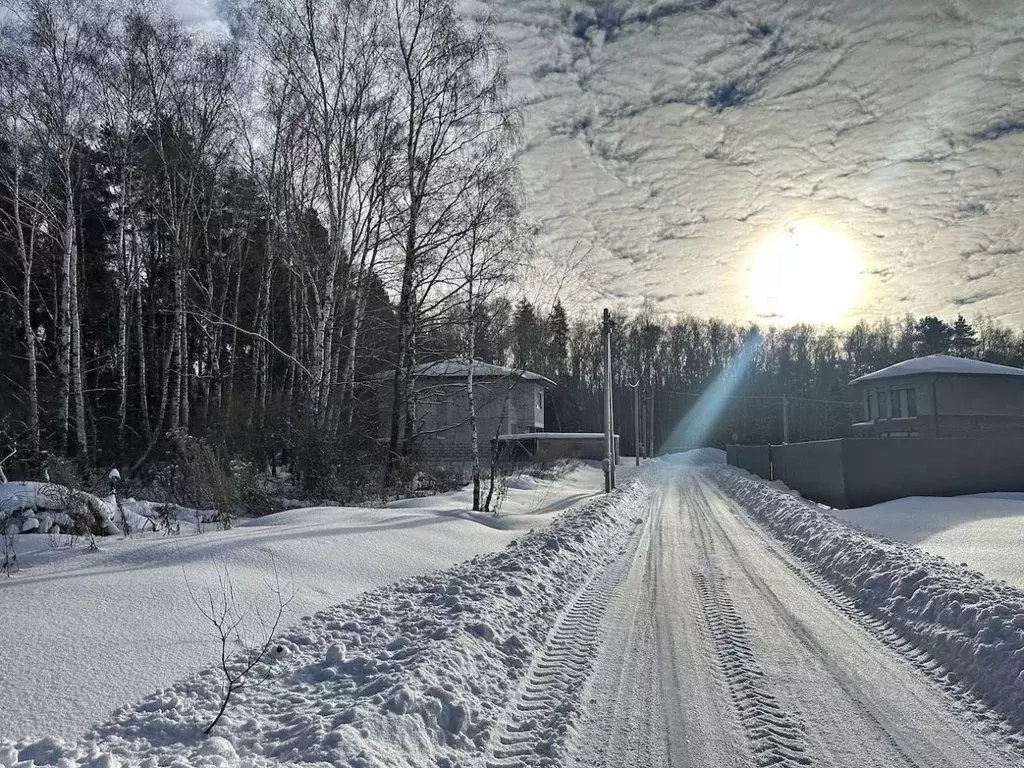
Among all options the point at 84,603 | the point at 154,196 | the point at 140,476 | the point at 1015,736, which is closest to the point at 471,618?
the point at 84,603

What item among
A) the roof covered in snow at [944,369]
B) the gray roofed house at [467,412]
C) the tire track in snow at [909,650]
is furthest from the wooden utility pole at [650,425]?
the tire track in snow at [909,650]

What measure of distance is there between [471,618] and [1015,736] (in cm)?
390

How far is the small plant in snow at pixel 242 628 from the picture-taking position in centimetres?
454

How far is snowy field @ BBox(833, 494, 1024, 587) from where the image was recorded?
891cm

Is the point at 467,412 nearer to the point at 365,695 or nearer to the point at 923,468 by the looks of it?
the point at 923,468

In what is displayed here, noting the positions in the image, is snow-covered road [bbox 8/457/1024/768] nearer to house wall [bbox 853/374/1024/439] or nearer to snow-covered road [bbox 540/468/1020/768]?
snow-covered road [bbox 540/468/1020/768]

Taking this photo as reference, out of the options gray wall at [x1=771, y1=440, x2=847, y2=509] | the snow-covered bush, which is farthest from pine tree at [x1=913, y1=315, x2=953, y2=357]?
the snow-covered bush

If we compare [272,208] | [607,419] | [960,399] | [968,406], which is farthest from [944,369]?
[272,208]

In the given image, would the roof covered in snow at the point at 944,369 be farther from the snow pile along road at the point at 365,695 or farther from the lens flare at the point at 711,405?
the lens flare at the point at 711,405

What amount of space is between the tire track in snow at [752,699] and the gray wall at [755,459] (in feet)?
79.7

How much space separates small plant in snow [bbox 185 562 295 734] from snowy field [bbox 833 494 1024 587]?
7.68 meters

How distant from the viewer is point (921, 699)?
4586mm

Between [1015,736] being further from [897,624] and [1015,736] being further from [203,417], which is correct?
[203,417]

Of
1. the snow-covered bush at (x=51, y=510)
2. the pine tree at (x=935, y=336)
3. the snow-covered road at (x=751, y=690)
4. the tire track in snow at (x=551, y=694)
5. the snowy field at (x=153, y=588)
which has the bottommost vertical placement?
the snow-covered road at (x=751, y=690)
